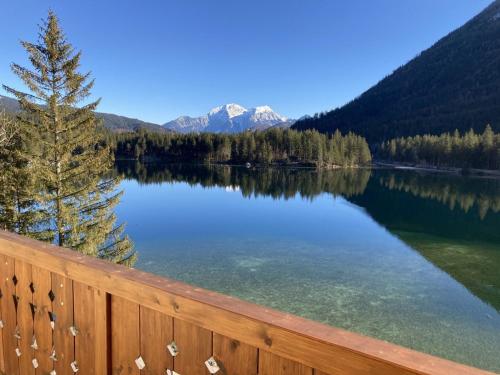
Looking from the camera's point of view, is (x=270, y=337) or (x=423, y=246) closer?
(x=270, y=337)

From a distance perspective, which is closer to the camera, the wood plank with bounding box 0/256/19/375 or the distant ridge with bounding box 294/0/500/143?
the wood plank with bounding box 0/256/19/375

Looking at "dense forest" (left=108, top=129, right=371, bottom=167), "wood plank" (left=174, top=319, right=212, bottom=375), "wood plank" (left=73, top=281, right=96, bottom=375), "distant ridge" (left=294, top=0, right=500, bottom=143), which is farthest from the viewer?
"distant ridge" (left=294, top=0, right=500, bottom=143)

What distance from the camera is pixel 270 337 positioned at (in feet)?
4.49

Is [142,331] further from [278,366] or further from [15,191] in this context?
[15,191]

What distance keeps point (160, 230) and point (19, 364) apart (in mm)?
23707

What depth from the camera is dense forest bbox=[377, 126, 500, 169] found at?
74.1 m

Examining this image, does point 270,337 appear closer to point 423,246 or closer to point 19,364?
point 19,364

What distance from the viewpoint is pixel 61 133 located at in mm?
15484

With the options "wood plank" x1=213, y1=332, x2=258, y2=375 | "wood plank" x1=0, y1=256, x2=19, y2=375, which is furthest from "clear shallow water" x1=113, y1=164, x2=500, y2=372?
"wood plank" x1=213, y1=332, x2=258, y2=375

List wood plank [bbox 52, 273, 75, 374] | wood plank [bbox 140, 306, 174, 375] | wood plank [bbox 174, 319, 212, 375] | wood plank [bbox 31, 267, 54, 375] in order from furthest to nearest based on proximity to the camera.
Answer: wood plank [bbox 31, 267, 54, 375], wood plank [bbox 52, 273, 75, 374], wood plank [bbox 140, 306, 174, 375], wood plank [bbox 174, 319, 212, 375]

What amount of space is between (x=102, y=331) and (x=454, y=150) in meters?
96.0

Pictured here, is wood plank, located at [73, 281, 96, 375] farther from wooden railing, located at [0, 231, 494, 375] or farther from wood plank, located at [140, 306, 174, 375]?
wood plank, located at [140, 306, 174, 375]

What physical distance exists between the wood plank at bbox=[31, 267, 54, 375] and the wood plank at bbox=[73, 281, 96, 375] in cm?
30

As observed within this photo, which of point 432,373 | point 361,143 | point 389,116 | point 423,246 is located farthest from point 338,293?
point 389,116
